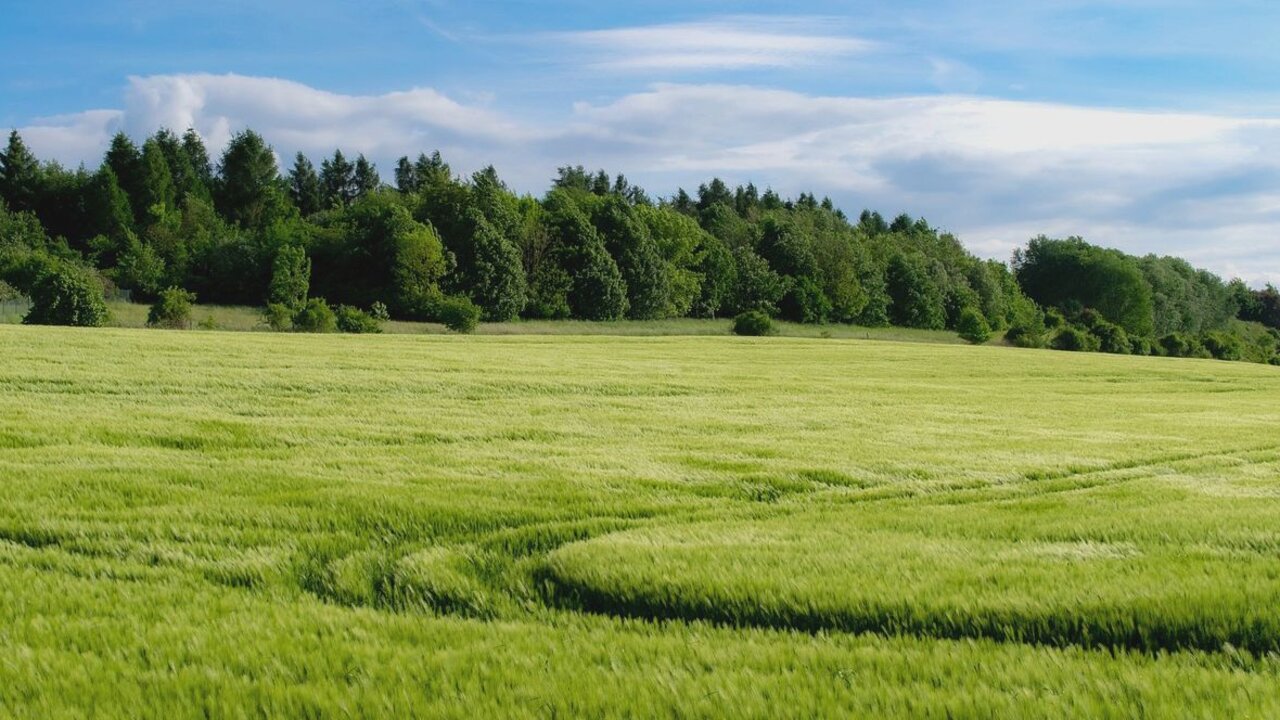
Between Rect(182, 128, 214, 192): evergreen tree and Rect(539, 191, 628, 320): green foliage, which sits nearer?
Rect(539, 191, 628, 320): green foliage

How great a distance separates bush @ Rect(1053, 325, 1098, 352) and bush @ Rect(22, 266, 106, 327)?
66.3m

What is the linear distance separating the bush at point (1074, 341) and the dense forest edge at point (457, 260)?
0.11 m

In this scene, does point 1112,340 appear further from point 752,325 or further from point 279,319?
point 279,319

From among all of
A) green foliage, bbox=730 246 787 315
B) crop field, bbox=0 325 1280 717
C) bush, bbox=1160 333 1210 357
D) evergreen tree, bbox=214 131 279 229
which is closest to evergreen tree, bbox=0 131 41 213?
evergreen tree, bbox=214 131 279 229

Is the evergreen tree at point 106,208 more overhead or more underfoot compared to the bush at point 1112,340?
more overhead

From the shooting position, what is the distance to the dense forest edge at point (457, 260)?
69.2 m

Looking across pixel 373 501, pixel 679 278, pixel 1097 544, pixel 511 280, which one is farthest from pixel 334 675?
pixel 679 278

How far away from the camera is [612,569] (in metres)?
5.84

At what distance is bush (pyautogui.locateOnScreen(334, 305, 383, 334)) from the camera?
5038 cm

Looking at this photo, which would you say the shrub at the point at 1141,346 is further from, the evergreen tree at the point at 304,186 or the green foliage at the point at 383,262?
the evergreen tree at the point at 304,186

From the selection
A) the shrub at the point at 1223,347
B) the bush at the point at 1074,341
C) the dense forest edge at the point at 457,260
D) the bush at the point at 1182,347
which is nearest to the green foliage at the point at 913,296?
the dense forest edge at the point at 457,260

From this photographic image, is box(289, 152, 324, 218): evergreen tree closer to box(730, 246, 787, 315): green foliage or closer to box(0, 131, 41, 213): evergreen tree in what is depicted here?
box(0, 131, 41, 213): evergreen tree

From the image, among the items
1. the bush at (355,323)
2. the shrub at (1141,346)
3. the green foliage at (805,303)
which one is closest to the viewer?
the bush at (355,323)

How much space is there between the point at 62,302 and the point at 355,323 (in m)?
13.1
